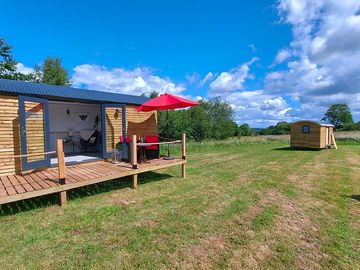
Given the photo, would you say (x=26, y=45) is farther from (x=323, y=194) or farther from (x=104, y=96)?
(x=323, y=194)

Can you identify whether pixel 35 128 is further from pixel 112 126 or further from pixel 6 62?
pixel 6 62

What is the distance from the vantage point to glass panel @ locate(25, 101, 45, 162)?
5398mm

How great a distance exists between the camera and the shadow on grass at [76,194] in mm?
4029

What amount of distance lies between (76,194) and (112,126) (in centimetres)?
294

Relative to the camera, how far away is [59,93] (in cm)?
636

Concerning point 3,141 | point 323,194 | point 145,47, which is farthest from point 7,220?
point 145,47

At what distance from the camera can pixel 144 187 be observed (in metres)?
5.48

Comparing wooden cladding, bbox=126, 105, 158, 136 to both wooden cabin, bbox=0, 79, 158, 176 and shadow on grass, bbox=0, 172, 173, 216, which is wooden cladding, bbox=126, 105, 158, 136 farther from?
shadow on grass, bbox=0, 172, 173, 216

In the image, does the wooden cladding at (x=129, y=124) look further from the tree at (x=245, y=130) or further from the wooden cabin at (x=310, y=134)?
the tree at (x=245, y=130)

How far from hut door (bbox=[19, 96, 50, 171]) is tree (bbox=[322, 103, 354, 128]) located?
73.1 meters

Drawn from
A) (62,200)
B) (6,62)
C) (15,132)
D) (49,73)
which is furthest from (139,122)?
(49,73)

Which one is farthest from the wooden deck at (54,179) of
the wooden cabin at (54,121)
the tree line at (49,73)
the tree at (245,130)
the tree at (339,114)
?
the tree at (339,114)

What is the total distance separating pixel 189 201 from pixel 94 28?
15.8m

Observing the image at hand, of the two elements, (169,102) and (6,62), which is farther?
(6,62)
